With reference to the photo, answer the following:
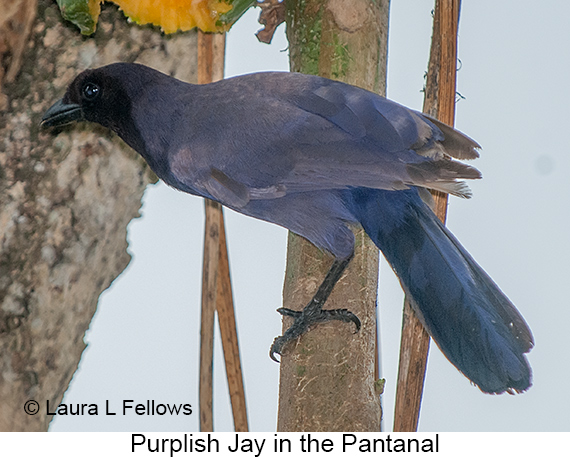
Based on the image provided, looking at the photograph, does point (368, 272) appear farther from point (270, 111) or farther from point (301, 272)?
point (270, 111)

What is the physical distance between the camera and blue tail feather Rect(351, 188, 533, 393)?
1.55 metres

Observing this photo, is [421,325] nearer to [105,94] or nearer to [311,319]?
[311,319]

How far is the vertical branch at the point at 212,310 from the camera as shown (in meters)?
1.93

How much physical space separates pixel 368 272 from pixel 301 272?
19 centimetres

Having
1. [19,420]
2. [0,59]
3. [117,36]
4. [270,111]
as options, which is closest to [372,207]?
[270,111]

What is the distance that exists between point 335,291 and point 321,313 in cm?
9

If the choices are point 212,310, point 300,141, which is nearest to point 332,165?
point 300,141

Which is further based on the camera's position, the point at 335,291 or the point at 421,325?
the point at 335,291

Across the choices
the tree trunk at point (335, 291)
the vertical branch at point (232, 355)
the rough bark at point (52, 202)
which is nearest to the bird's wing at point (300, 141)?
the tree trunk at point (335, 291)

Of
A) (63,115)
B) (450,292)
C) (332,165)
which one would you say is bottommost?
(450,292)

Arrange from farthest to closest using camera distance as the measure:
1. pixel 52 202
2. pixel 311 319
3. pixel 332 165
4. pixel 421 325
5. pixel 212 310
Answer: pixel 52 202 < pixel 212 310 < pixel 311 319 < pixel 421 325 < pixel 332 165

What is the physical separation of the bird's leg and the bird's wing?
266mm

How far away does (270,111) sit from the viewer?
1.67 metres

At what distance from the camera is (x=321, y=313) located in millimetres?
1830
